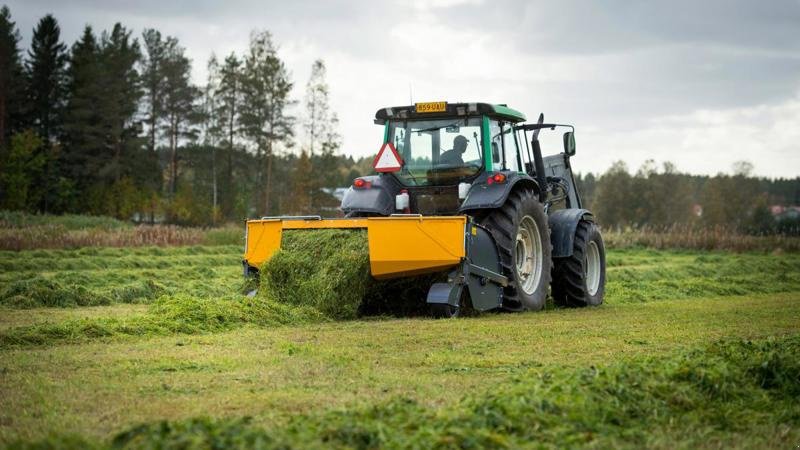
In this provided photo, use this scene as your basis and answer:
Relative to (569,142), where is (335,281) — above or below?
below

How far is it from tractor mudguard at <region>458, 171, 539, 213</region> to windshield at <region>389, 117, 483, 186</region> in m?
0.33

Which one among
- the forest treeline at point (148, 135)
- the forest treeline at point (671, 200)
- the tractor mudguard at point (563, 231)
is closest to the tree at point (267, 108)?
the forest treeline at point (148, 135)

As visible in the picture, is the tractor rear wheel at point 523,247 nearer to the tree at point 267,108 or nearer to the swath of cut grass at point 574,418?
the swath of cut grass at point 574,418

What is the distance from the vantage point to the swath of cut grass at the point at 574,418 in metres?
4.22

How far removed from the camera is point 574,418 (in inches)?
194

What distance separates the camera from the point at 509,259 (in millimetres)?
10891

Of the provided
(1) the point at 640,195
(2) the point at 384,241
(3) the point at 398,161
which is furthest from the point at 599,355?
(1) the point at 640,195

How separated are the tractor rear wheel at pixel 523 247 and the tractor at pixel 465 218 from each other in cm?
1

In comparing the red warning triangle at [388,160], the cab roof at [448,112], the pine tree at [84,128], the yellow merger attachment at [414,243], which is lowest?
the yellow merger attachment at [414,243]

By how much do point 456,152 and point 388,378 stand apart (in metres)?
5.61

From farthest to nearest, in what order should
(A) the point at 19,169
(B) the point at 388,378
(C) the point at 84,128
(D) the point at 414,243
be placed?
(C) the point at 84,128 < (A) the point at 19,169 < (D) the point at 414,243 < (B) the point at 388,378

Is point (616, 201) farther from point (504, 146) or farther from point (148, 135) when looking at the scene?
point (504, 146)

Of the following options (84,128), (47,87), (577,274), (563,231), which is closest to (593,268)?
(577,274)

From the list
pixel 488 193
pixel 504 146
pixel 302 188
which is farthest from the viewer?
pixel 302 188
